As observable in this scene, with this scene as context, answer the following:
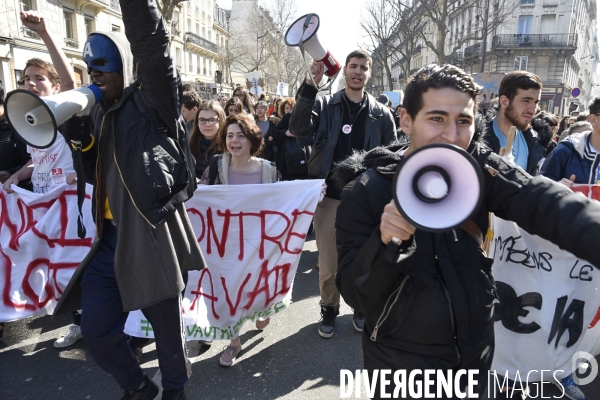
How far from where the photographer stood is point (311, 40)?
300 cm

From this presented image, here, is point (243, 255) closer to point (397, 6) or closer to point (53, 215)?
point (53, 215)

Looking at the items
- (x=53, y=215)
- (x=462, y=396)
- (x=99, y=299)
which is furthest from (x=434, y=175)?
(x=53, y=215)

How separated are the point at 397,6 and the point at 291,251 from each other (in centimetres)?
2536

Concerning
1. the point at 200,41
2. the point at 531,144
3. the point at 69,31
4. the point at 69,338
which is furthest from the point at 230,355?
the point at 200,41

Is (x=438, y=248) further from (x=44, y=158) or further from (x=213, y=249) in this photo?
(x=44, y=158)

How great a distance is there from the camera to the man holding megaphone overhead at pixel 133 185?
200cm

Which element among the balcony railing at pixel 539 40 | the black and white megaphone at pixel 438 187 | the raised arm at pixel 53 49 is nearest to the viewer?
the black and white megaphone at pixel 438 187

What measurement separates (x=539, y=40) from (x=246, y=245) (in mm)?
43097

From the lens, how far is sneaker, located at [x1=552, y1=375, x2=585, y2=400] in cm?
261

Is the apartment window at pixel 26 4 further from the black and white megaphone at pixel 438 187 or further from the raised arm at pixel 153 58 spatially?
the black and white megaphone at pixel 438 187

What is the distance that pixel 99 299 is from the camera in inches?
85.4

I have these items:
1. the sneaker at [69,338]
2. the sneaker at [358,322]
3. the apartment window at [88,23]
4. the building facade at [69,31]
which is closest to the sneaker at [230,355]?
the sneaker at [358,322]

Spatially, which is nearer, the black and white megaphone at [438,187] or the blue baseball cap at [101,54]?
the black and white megaphone at [438,187]

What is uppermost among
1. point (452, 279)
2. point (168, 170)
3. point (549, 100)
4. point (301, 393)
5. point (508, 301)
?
point (549, 100)
